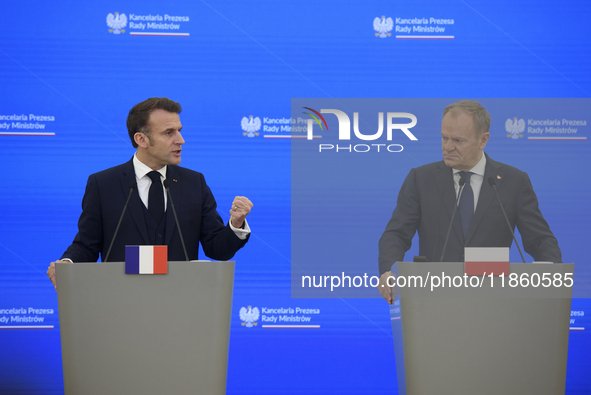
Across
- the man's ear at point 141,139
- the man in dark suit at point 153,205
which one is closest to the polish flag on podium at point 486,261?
the man in dark suit at point 153,205

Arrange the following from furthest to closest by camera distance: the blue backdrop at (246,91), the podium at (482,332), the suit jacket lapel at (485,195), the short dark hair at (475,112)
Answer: the blue backdrop at (246,91) → the short dark hair at (475,112) → the suit jacket lapel at (485,195) → the podium at (482,332)

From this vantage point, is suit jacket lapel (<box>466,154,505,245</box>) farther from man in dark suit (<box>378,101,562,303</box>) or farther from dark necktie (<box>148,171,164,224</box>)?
dark necktie (<box>148,171,164,224</box>)

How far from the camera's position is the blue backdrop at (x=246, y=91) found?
3.28 m

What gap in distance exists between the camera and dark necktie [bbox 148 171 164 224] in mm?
2258

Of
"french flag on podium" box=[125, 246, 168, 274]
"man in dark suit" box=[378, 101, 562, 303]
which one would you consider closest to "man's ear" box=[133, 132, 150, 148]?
"french flag on podium" box=[125, 246, 168, 274]

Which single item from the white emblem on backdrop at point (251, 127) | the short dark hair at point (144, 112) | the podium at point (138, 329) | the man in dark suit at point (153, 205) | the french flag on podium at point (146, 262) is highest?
the white emblem on backdrop at point (251, 127)

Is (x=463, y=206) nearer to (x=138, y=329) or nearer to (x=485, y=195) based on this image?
(x=485, y=195)

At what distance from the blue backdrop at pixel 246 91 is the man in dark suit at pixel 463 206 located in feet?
3.53

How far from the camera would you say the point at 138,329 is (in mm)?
1646

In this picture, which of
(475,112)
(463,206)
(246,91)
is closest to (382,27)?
(246,91)

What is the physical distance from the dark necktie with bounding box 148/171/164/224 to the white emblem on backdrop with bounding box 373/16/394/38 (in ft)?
6.10

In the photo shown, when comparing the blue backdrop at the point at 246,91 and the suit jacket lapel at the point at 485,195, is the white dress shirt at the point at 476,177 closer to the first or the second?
the suit jacket lapel at the point at 485,195

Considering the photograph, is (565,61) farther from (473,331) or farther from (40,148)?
(40,148)
